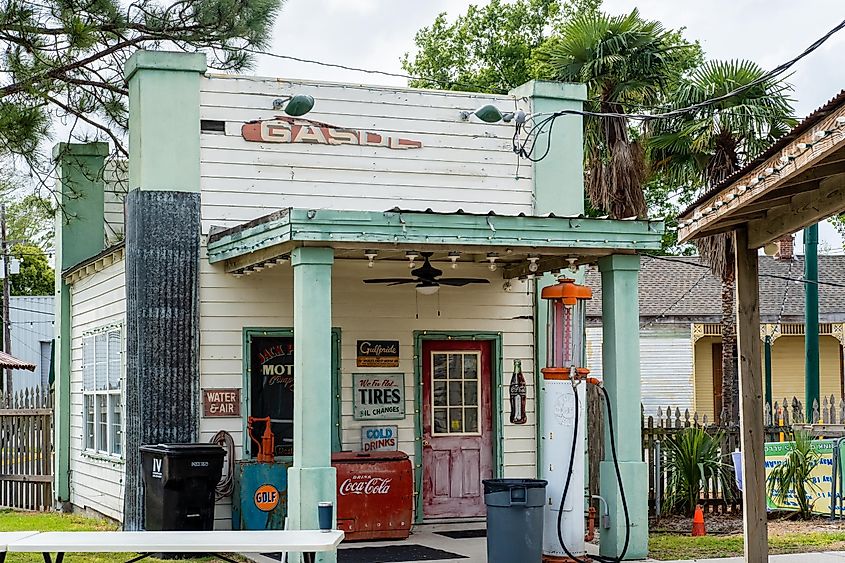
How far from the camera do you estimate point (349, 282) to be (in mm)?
14086

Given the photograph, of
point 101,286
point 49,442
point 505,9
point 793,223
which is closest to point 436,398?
point 101,286

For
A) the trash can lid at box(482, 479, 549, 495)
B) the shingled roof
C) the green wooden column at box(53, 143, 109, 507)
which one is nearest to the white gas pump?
the trash can lid at box(482, 479, 549, 495)

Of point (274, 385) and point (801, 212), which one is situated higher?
point (801, 212)

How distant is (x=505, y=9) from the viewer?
1623 inches

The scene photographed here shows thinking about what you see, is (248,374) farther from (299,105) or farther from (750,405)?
(750,405)

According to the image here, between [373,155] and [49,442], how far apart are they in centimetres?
761

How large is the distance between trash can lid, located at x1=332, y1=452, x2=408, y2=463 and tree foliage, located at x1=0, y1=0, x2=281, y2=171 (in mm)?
4656

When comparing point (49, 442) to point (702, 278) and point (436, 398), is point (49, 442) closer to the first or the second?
point (436, 398)

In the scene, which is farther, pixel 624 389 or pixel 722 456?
pixel 722 456

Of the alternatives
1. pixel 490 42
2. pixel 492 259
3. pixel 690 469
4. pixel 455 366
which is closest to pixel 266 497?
pixel 455 366

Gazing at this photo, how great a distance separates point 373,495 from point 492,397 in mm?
2326

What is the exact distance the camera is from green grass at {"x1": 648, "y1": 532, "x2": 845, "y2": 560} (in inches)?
489

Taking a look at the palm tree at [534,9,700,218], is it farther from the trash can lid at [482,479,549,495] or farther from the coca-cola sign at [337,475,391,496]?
the trash can lid at [482,479,549,495]

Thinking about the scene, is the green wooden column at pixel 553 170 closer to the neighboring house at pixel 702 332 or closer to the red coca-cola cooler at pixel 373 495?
the red coca-cola cooler at pixel 373 495
